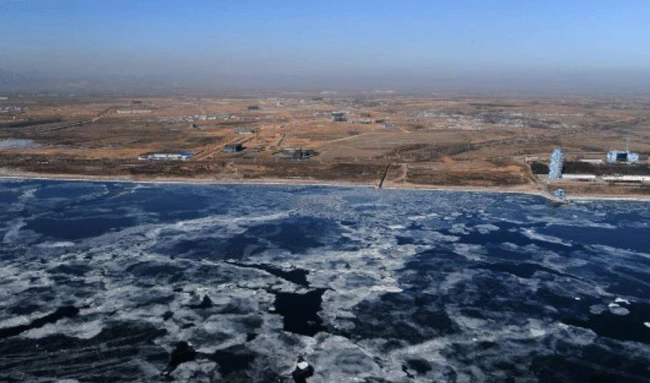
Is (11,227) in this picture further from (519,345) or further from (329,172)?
(519,345)

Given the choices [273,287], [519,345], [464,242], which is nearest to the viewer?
[519,345]

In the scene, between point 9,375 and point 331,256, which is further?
point 331,256

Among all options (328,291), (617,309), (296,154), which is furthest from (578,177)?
(328,291)

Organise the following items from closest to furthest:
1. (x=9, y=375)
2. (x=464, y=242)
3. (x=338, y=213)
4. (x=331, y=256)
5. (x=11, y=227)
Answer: (x=9, y=375) → (x=331, y=256) → (x=464, y=242) → (x=11, y=227) → (x=338, y=213)

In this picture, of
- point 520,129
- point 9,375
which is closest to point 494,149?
point 520,129

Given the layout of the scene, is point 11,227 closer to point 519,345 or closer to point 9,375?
point 9,375

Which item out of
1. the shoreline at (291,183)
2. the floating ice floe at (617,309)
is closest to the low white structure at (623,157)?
the shoreline at (291,183)
